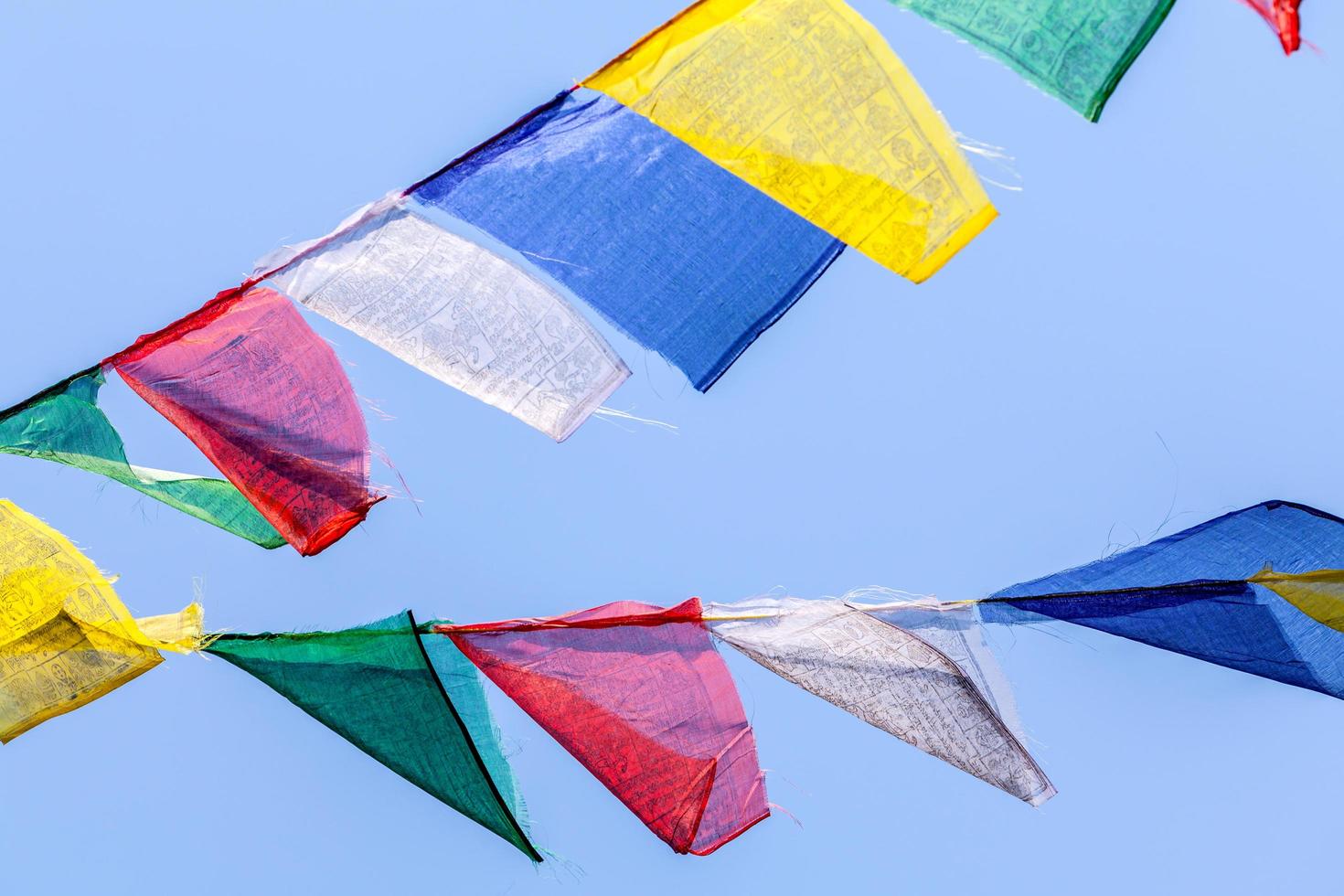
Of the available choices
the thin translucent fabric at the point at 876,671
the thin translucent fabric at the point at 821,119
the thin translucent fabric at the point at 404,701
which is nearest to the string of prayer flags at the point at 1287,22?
the thin translucent fabric at the point at 821,119

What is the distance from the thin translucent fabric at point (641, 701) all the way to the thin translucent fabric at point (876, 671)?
147 mm

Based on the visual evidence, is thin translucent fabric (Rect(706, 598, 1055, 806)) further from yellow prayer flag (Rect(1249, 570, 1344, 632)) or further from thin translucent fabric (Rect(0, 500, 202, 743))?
thin translucent fabric (Rect(0, 500, 202, 743))

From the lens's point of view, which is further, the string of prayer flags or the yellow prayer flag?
the yellow prayer flag

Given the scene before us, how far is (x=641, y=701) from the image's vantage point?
3.78m

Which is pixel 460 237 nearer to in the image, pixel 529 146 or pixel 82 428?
pixel 529 146

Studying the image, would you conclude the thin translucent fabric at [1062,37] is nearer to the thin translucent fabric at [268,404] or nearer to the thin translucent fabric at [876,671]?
the thin translucent fabric at [876,671]

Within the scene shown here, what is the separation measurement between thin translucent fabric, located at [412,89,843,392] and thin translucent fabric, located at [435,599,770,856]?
2.32 feet

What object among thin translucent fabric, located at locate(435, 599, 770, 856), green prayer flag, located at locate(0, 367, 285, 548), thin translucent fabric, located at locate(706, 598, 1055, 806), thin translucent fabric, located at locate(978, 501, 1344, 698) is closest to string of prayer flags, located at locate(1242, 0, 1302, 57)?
thin translucent fabric, located at locate(978, 501, 1344, 698)

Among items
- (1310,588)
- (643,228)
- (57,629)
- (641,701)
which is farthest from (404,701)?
(1310,588)

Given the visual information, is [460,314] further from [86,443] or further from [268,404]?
[86,443]

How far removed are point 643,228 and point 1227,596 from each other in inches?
70.4

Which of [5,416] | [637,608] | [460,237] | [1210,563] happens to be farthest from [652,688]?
[5,416]

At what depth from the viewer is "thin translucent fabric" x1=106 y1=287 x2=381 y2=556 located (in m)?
3.56

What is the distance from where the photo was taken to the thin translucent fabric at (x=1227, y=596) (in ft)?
12.1
